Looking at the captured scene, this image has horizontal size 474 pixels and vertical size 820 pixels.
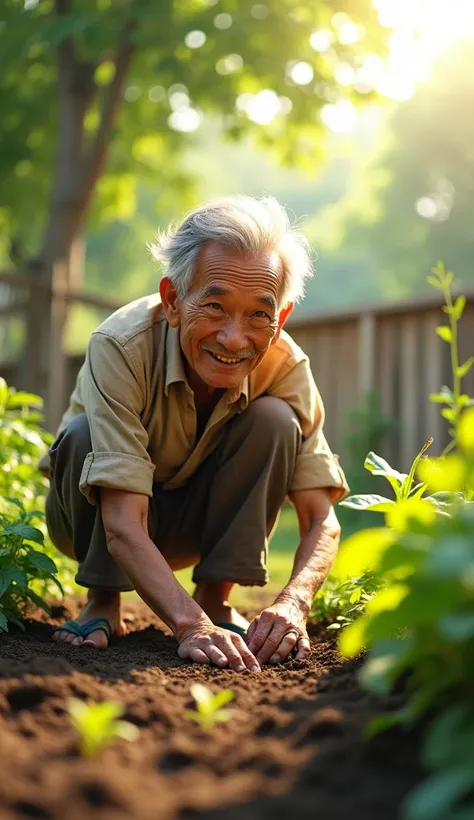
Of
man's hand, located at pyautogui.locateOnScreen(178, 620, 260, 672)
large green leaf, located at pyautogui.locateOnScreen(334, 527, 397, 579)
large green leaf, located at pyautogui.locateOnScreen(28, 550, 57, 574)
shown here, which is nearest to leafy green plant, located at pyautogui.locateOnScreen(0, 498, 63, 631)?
large green leaf, located at pyautogui.locateOnScreen(28, 550, 57, 574)

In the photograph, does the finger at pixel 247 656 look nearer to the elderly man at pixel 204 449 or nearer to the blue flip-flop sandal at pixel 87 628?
the elderly man at pixel 204 449

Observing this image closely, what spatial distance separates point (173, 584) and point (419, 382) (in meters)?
4.28

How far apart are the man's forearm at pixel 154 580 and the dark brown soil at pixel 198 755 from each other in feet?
1.05

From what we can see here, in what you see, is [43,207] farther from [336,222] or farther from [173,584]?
[336,222]

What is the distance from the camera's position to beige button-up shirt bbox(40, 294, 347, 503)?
7.79ft

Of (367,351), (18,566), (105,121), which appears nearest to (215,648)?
(18,566)

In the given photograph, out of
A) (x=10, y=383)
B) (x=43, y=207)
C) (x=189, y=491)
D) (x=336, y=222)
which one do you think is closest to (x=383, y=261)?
(x=336, y=222)

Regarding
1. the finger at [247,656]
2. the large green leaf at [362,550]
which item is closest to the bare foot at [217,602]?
the finger at [247,656]

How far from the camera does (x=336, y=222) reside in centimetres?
3303

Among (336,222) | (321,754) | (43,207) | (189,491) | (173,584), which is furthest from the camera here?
(336,222)

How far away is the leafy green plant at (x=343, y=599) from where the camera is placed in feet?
7.36

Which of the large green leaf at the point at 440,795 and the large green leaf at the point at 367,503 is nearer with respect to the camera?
the large green leaf at the point at 440,795

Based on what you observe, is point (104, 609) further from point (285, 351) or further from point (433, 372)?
point (433, 372)

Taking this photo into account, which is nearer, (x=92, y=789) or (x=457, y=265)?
(x=92, y=789)
